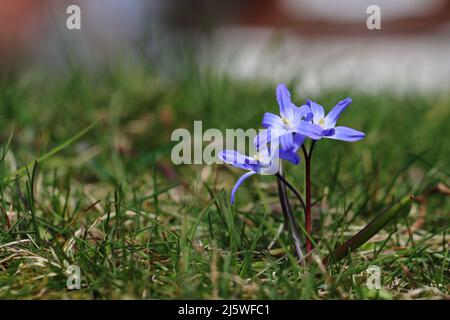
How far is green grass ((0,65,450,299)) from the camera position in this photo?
1731 millimetres

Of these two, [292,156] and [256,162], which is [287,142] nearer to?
[292,156]

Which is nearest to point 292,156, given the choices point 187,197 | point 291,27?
point 187,197

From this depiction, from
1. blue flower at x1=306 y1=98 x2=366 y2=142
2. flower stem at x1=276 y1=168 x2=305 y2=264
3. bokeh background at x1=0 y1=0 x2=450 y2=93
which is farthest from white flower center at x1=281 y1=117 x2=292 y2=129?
bokeh background at x1=0 y1=0 x2=450 y2=93

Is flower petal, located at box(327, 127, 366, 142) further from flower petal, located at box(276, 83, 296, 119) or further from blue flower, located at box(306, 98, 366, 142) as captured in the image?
flower petal, located at box(276, 83, 296, 119)

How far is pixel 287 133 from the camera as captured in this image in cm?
158

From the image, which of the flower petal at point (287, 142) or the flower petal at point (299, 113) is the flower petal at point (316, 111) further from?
the flower petal at point (287, 142)

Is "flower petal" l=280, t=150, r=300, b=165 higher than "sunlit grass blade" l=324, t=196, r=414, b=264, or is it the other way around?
"flower petal" l=280, t=150, r=300, b=165

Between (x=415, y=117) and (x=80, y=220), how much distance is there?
2.22m

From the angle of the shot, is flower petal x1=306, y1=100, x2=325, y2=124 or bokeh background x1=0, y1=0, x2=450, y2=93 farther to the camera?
bokeh background x1=0, y1=0, x2=450, y2=93

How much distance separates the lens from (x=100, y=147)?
3.11 m

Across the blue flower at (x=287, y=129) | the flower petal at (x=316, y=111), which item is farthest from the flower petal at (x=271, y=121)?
the flower petal at (x=316, y=111)

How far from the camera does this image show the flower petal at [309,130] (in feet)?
5.17

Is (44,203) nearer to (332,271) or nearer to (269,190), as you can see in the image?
(269,190)

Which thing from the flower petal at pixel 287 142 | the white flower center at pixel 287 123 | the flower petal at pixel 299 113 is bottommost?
the flower petal at pixel 287 142
